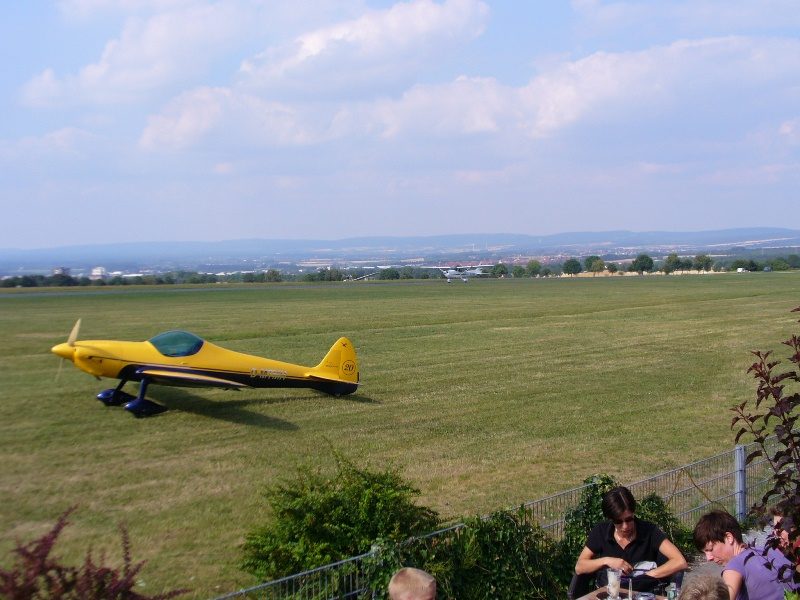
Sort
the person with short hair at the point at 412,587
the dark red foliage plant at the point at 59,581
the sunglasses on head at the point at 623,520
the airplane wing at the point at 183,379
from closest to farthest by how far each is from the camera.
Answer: the dark red foliage plant at the point at 59,581, the person with short hair at the point at 412,587, the sunglasses on head at the point at 623,520, the airplane wing at the point at 183,379

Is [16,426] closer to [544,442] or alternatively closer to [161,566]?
[161,566]

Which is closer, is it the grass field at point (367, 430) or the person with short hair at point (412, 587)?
the person with short hair at point (412, 587)

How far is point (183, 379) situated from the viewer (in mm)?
13359

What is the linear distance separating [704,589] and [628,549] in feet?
5.84

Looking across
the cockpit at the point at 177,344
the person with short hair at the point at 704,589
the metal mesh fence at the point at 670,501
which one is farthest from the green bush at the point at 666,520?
the cockpit at the point at 177,344

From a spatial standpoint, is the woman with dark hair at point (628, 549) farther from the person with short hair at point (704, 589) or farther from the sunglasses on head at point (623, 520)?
the person with short hair at point (704, 589)

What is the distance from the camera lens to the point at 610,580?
474 cm

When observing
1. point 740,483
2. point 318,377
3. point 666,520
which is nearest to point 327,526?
point 666,520

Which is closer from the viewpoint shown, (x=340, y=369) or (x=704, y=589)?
(x=704, y=589)

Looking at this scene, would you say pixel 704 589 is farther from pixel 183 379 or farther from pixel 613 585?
pixel 183 379

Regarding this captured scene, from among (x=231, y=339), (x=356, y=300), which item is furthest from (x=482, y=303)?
(x=231, y=339)

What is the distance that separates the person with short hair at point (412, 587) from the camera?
3.39 metres

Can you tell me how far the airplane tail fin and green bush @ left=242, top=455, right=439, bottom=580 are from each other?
9221 millimetres

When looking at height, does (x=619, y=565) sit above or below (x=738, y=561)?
below
